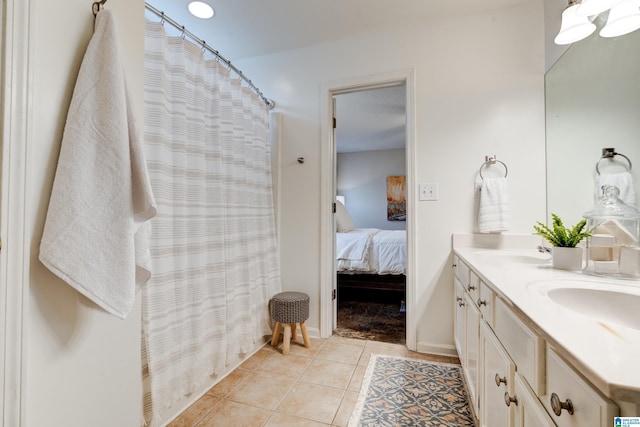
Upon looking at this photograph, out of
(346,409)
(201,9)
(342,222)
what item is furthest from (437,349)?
(201,9)

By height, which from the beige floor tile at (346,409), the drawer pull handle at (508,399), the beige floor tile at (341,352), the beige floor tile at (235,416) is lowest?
the beige floor tile at (341,352)

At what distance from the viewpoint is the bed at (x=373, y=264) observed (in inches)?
124

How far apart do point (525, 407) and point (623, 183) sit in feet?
3.79

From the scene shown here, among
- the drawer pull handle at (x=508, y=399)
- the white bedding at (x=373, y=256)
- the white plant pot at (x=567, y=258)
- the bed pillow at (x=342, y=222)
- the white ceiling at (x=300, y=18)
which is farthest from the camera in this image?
the bed pillow at (x=342, y=222)

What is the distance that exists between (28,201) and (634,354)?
1263mm

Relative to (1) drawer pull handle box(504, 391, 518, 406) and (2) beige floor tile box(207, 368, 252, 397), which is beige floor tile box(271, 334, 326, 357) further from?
(1) drawer pull handle box(504, 391, 518, 406)

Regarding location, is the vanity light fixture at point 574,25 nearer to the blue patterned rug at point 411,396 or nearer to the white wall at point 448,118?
the white wall at point 448,118

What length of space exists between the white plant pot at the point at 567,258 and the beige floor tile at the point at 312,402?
1.27 m

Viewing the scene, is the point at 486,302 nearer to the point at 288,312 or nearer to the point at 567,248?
the point at 567,248

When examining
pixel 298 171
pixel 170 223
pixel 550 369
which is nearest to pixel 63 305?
pixel 170 223

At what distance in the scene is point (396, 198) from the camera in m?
5.95

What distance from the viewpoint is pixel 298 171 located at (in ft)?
7.97

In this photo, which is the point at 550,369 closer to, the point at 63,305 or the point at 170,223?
the point at 63,305

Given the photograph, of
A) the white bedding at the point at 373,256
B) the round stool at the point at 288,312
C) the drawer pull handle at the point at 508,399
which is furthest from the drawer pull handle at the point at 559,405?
the white bedding at the point at 373,256
